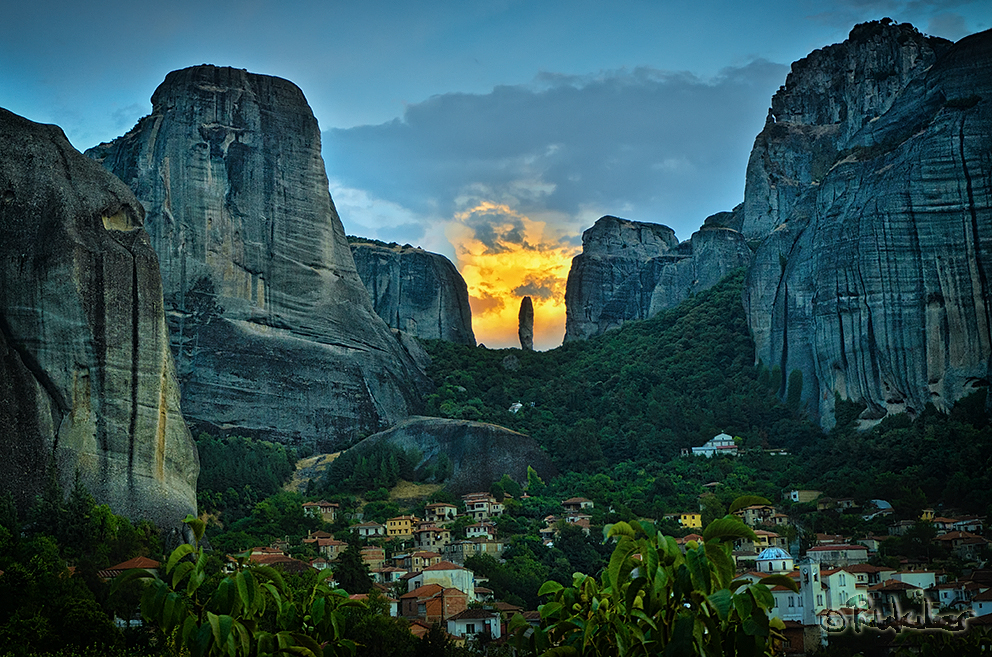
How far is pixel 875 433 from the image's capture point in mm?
76812

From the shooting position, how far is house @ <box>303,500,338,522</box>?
7444cm

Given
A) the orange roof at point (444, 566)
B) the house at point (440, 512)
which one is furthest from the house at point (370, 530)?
the orange roof at point (444, 566)

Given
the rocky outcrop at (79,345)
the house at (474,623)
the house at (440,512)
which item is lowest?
the house at (474,623)

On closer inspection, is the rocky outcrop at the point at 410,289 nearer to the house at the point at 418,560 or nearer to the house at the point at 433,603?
the house at the point at 418,560

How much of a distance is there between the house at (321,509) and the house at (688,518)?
19225 millimetres

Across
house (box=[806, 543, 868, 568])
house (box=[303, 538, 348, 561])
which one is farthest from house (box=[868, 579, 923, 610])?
house (box=[303, 538, 348, 561])

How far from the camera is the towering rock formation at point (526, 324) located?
13300 cm

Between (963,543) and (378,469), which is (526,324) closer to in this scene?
(378,469)

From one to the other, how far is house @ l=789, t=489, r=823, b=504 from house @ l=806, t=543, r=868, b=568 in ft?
45.0

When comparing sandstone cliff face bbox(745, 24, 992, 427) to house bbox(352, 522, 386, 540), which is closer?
house bbox(352, 522, 386, 540)

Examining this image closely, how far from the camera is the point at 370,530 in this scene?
72.6m

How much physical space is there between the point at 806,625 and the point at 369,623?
50.5 ft

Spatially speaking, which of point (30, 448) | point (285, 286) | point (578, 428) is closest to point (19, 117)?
point (30, 448)

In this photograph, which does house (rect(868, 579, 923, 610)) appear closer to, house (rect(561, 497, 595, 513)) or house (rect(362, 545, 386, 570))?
house (rect(362, 545, 386, 570))
